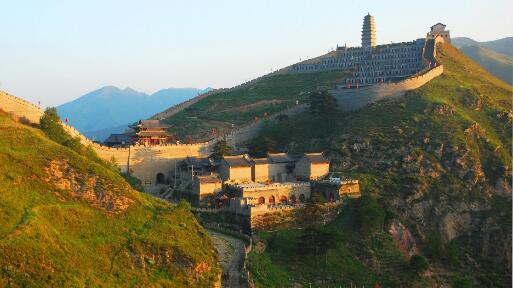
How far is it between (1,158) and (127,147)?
25521 mm

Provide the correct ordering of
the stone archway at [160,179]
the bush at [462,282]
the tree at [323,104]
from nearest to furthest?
1. the bush at [462,282]
2. the stone archway at [160,179]
3. the tree at [323,104]

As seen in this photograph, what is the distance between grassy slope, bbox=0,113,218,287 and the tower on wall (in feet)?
267

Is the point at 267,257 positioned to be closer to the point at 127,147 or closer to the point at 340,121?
the point at 127,147

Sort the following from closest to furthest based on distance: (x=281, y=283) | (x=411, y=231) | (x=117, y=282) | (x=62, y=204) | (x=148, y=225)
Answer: (x=117, y=282) < (x=62, y=204) < (x=148, y=225) < (x=281, y=283) < (x=411, y=231)

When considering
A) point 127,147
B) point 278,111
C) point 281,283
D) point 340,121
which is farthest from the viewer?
point 278,111

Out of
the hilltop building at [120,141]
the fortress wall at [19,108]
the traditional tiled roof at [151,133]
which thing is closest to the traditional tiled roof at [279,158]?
the traditional tiled roof at [151,133]

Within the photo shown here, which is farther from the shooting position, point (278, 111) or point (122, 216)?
point (278, 111)

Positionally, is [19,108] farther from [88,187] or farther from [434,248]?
A: [434,248]

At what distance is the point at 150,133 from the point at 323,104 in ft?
73.3

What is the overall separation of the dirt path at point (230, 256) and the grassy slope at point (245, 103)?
→ 3268 cm

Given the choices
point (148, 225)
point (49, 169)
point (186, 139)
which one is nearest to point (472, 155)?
point (186, 139)

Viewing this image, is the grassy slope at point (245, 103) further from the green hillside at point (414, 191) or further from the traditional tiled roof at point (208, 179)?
the traditional tiled roof at point (208, 179)

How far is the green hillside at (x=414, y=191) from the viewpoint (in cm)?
5372

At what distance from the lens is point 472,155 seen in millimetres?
72062
